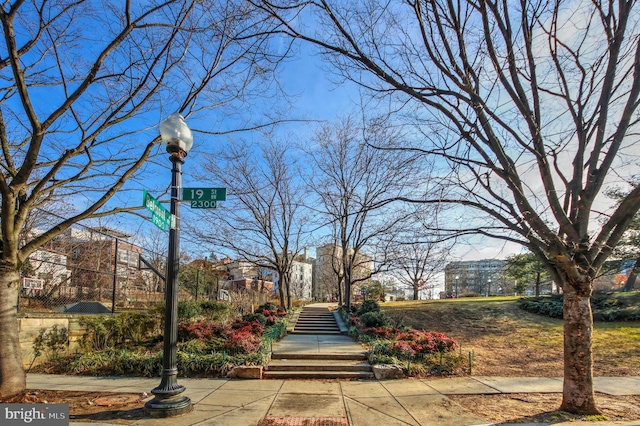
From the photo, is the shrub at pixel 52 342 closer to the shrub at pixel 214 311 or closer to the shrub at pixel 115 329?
the shrub at pixel 115 329

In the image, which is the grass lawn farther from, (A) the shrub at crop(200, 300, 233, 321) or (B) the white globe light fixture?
(A) the shrub at crop(200, 300, 233, 321)

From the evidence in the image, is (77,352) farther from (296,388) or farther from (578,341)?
(578,341)

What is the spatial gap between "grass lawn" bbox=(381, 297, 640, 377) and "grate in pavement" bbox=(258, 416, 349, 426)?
515cm

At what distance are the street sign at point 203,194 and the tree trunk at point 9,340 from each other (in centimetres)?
306

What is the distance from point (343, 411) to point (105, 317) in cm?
756

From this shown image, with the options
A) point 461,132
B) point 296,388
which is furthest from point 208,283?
point 461,132

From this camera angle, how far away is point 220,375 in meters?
8.04

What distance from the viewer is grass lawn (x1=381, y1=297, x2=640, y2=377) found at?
32.0 feet

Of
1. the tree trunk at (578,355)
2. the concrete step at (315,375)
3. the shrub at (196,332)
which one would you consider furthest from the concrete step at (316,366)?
the tree trunk at (578,355)

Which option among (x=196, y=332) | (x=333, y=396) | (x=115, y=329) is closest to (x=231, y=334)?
(x=196, y=332)

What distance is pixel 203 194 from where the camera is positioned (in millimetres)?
6109

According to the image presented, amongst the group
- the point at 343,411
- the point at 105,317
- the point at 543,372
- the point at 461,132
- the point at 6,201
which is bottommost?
the point at 543,372

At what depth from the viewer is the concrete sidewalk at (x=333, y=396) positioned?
5234 millimetres

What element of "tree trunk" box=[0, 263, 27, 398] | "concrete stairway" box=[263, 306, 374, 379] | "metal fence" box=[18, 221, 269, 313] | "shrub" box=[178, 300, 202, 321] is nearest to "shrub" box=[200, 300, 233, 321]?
"shrub" box=[178, 300, 202, 321]
